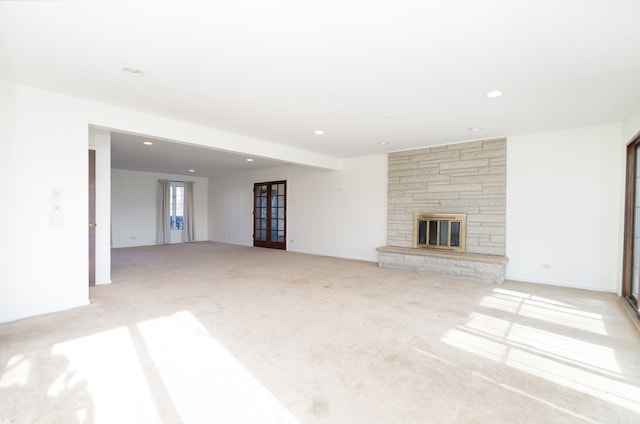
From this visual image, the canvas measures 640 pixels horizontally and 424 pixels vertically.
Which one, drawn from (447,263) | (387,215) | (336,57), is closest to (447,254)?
(447,263)

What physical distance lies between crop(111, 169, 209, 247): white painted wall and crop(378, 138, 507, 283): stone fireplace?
7.66 metres

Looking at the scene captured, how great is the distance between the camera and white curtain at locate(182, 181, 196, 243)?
10492 mm

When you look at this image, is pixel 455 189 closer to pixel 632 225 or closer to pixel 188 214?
pixel 632 225

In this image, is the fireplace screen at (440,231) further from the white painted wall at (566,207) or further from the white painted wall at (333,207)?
the white painted wall at (333,207)

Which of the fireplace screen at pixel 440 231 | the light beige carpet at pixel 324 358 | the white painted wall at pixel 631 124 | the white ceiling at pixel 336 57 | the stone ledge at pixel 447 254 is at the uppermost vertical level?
the white ceiling at pixel 336 57

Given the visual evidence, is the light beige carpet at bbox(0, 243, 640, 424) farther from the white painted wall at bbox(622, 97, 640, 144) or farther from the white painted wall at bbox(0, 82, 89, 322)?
the white painted wall at bbox(622, 97, 640, 144)

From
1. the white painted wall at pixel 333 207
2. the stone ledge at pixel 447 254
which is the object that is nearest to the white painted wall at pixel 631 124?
the stone ledge at pixel 447 254

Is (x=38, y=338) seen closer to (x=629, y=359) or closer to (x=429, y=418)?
(x=429, y=418)

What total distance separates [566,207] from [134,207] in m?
10.7

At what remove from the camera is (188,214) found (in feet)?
34.7

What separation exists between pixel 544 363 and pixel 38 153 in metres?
5.21

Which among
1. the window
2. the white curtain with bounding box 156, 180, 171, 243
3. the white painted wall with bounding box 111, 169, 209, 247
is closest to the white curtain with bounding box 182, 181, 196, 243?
the window

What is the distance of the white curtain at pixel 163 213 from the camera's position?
9.85m

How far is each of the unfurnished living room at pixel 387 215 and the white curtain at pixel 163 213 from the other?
380 centimetres
